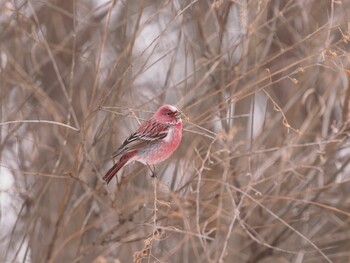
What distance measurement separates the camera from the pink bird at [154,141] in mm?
4914

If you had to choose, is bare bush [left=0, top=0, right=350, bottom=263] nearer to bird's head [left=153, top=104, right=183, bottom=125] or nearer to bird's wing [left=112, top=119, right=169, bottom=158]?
bird's wing [left=112, top=119, right=169, bottom=158]

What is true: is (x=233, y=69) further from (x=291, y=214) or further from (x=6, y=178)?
(x=6, y=178)

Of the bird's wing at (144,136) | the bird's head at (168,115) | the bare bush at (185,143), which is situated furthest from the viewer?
the bare bush at (185,143)

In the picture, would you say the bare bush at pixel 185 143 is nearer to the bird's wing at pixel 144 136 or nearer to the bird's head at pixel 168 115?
the bird's wing at pixel 144 136

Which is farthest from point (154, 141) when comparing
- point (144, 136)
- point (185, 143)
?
point (185, 143)

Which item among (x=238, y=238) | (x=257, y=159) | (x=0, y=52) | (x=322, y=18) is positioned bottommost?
(x=238, y=238)

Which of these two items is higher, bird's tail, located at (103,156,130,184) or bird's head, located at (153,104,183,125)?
bird's head, located at (153,104,183,125)

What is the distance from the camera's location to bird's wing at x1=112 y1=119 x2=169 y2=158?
5.02 m

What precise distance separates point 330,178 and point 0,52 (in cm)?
332

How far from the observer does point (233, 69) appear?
21.9ft

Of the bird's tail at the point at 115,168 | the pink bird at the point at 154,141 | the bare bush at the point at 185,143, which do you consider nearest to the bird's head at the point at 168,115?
the pink bird at the point at 154,141

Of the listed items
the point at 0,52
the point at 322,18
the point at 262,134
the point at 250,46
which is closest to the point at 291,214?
the point at 262,134

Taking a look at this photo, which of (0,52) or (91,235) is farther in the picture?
(91,235)

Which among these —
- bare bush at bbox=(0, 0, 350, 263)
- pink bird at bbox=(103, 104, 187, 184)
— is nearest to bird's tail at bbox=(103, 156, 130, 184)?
pink bird at bbox=(103, 104, 187, 184)
